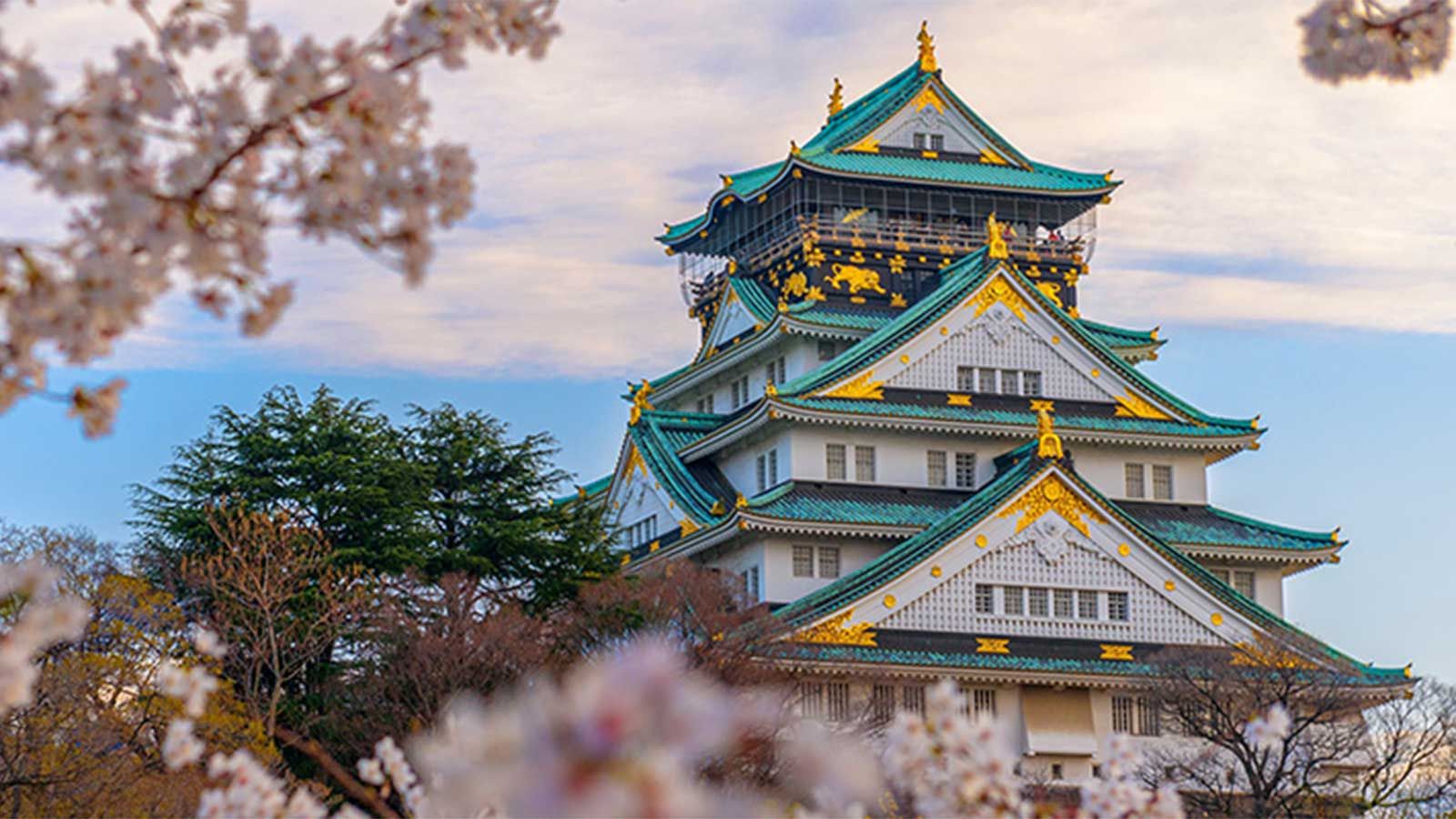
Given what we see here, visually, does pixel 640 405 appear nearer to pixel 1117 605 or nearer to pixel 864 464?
pixel 864 464

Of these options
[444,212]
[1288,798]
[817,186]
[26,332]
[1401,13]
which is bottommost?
[1288,798]

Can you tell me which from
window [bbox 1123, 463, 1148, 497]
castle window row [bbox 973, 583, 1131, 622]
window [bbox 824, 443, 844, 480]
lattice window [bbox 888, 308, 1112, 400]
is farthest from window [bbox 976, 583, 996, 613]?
window [bbox 1123, 463, 1148, 497]

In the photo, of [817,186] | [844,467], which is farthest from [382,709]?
[817,186]

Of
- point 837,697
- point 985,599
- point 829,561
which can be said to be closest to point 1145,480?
point 985,599

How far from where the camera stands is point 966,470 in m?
47.2

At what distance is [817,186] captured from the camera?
50594 mm

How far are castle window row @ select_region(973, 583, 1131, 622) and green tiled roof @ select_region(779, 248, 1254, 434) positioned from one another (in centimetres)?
589

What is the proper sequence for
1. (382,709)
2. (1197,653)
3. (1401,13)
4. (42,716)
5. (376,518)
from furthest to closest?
1. (1197,653)
2. (376,518)
3. (382,709)
4. (42,716)
5. (1401,13)

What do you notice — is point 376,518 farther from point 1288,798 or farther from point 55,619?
point 55,619

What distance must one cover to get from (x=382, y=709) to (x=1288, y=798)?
16.0 meters

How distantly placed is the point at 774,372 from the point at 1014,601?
968 cm

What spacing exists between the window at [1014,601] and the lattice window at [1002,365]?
550 centimetres

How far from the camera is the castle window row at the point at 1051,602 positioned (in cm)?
4328

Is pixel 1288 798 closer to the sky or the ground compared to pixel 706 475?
closer to the ground
